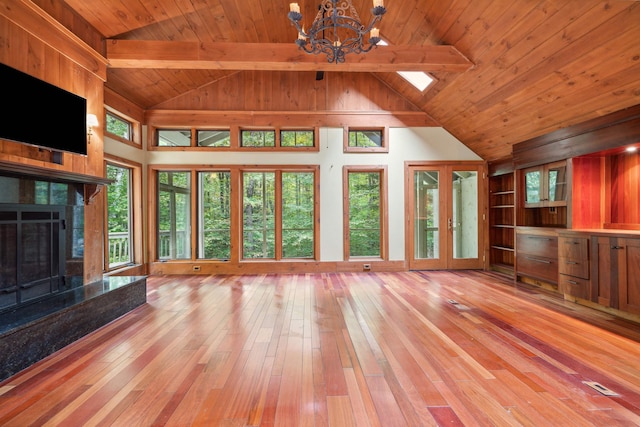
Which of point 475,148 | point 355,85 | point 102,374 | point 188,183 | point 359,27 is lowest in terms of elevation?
point 102,374

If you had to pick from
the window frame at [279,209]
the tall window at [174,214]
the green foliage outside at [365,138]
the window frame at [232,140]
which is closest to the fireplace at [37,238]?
the tall window at [174,214]

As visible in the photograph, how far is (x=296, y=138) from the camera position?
5871mm

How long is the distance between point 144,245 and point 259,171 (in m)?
2.60

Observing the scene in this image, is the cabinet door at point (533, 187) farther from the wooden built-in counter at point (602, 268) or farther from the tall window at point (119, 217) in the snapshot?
the tall window at point (119, 217)

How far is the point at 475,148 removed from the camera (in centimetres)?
579

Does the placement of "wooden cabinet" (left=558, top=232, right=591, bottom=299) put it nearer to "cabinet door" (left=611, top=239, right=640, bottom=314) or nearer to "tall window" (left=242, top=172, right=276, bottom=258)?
"cabinet door" (left=611, top=239, right=640, bottom=314)

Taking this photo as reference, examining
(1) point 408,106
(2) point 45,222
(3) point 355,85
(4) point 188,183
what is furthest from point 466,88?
(2) point 45,222

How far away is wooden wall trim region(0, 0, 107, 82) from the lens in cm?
261

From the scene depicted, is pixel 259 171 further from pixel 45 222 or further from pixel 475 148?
pixel 475 148

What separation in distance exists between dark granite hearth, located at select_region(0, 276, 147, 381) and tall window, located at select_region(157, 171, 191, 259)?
2.17m

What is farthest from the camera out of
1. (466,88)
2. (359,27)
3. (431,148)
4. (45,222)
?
(431,148)

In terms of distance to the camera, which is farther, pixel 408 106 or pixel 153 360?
pixel 408 106

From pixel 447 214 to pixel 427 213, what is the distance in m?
0.40

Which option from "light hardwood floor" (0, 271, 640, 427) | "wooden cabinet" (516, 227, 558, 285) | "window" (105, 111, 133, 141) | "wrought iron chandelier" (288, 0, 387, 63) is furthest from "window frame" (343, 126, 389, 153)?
"window" (105, 111, 133, 141)
